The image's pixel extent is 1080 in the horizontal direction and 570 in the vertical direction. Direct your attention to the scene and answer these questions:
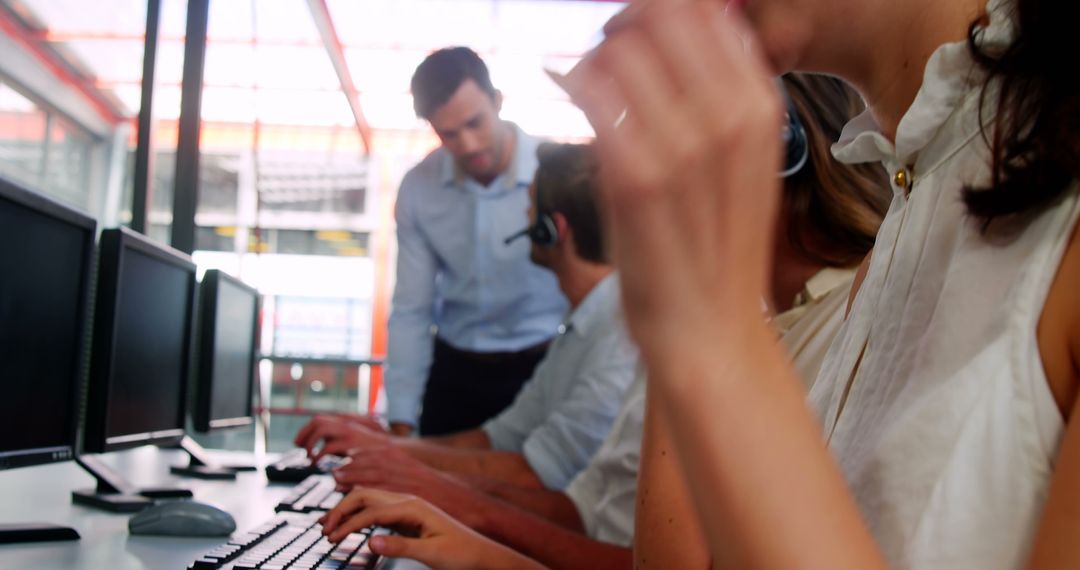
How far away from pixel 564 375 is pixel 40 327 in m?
1.16

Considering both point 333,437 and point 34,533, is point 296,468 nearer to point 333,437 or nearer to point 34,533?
point 333,437

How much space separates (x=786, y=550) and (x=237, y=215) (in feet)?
17.7

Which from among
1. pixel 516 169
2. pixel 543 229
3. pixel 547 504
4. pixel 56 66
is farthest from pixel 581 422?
pixel 56 66

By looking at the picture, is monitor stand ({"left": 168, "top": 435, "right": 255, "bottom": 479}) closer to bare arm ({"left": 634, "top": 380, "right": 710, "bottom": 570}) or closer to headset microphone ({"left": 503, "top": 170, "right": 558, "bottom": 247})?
headset microphone ({"left": 503, "top": 170, "right": 558, "bottom": 247})

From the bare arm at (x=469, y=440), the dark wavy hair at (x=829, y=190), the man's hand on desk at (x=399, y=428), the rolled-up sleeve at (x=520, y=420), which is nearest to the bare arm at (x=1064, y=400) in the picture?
the dark wavy hair at (x=829, y=190)

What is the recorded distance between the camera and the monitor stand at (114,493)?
4.52 feet

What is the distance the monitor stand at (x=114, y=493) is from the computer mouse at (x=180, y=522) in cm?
23

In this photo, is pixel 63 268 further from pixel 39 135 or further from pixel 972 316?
pixel 39 135

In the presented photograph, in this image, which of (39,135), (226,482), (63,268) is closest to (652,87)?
(63,268)

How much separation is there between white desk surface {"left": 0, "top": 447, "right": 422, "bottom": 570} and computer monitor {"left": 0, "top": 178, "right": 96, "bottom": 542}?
0.23 ft

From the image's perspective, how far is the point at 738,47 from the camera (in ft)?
1.20

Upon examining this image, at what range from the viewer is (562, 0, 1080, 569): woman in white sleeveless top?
1.18 feet

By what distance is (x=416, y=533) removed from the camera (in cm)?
110

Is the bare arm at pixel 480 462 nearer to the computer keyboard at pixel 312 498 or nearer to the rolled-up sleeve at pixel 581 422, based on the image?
the rolled-up sleeve at pixel 581 422
